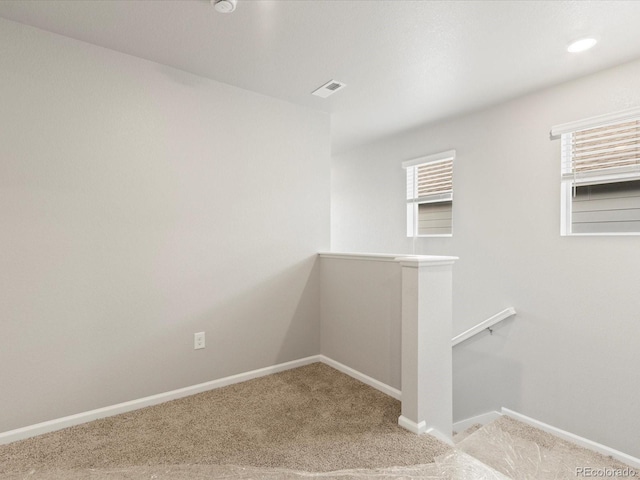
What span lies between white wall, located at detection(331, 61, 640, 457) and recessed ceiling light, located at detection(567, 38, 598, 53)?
51cm

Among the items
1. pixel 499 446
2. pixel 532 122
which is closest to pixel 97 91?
pixel 532 122

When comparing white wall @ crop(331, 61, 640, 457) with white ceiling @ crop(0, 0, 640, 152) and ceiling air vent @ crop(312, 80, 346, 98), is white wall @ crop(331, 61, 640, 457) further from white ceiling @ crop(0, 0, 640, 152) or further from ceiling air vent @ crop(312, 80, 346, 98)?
ceiling air vent @ crop(312, 80, 346, 98)

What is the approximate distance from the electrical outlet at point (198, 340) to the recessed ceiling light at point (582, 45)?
124 inches

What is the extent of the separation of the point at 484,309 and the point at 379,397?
4.89ft

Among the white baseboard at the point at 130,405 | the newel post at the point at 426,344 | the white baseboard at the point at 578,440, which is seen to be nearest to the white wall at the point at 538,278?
the white baseboard at the point at 578,440

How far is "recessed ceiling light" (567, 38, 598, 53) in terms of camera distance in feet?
6.40

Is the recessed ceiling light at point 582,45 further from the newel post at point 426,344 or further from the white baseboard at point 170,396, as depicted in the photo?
the white baseboard at point 170,396

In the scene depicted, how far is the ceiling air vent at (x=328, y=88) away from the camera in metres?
2.50

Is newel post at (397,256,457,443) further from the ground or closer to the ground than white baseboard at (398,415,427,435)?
further from the ground

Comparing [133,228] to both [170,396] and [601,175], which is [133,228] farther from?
[601,175]

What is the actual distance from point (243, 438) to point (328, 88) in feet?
8.25

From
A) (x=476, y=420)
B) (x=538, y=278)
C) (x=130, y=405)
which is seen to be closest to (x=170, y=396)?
(x=130, y=405)

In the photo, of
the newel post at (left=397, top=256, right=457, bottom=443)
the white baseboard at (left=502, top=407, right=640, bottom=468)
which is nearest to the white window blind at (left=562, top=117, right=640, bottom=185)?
the newel post at (left=397, top=256, right=457, bottom=443)

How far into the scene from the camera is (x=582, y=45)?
1.99 meters
